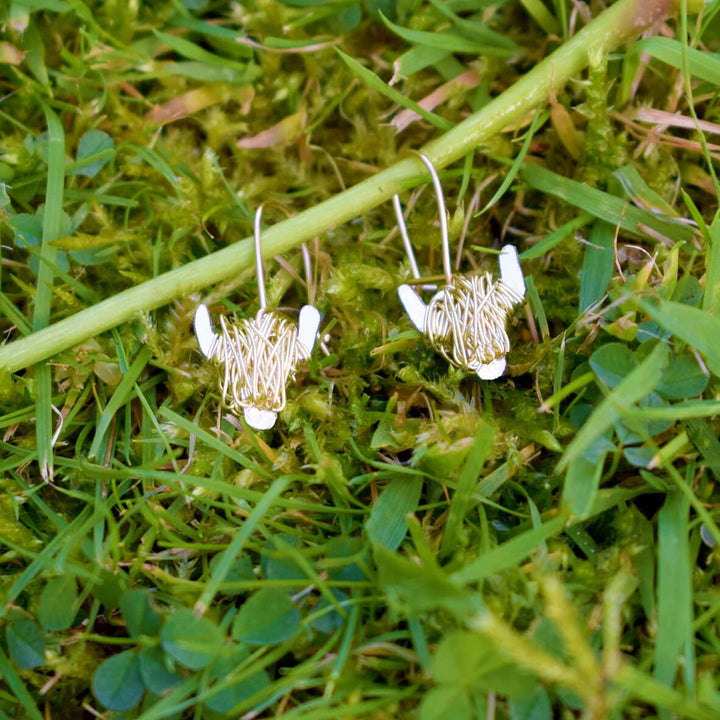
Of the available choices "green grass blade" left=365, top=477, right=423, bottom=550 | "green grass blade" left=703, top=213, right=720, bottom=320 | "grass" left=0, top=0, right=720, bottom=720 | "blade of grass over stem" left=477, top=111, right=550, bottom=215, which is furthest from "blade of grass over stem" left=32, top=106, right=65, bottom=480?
"green grass blade" left=703, top=213, right=720, bottom=320

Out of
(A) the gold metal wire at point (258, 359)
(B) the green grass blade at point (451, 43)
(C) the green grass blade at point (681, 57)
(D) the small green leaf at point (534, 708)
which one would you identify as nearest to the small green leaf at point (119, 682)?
(A) the gold metal wire at point (258, 359)

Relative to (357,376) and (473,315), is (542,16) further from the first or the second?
(357,376)

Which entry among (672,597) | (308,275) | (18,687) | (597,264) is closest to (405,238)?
(308,275)

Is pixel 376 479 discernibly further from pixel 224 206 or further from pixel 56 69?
pixel 56 69

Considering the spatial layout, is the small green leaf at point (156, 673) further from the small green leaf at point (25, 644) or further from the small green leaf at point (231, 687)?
the small green leaf at point (25, 644)

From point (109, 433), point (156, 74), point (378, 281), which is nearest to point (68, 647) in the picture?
point (109, 433)

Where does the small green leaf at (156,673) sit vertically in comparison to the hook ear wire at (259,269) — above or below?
below

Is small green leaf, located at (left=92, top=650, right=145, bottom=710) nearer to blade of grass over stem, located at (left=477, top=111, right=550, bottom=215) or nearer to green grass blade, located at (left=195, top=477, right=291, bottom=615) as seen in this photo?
green grass blade, located at (left=195, top=477, right=291, bottom=615)
